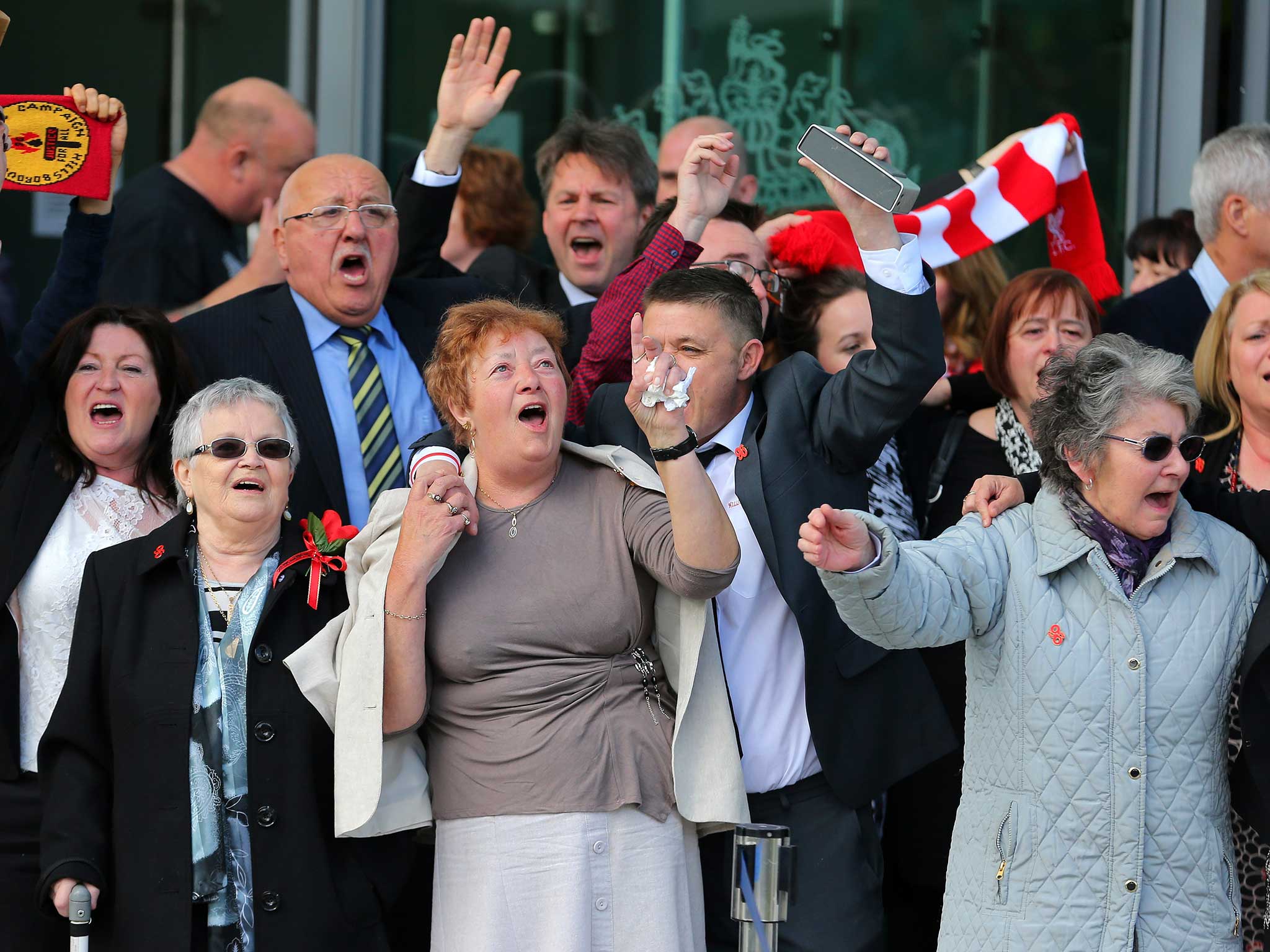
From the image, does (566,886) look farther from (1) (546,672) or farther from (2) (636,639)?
(2) (636,639)

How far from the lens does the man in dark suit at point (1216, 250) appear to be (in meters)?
4.75

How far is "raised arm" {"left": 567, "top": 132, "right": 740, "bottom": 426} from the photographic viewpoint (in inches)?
157

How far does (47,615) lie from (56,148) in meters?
1.24

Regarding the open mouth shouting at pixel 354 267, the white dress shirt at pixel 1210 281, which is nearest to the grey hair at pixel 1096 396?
the white dress shirt at pixel 1210 281

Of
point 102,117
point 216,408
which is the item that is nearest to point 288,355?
point 216,408

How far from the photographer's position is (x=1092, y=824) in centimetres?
315

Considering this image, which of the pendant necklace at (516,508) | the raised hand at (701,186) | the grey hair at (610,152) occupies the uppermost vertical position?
the grey hair at (610,152)

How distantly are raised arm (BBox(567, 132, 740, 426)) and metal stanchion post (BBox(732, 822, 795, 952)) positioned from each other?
1400 mm

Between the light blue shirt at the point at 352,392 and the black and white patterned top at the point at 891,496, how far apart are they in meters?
1.18

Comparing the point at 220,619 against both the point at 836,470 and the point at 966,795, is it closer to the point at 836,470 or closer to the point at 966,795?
the point at 836,470

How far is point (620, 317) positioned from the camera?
4000mm

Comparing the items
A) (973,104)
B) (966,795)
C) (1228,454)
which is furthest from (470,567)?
(973,104)

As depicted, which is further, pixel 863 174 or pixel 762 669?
pixel 762 669

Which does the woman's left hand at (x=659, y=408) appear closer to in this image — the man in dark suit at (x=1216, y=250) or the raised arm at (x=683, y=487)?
the raised arm at (x=683, y=487)
